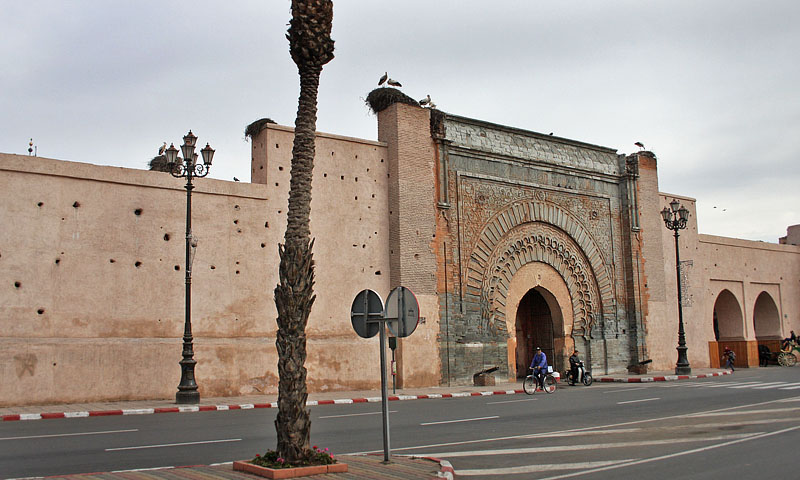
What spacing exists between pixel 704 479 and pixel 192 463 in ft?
18.1

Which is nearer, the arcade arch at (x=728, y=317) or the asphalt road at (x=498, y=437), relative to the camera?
the asphalt road at (x=498, y=437)

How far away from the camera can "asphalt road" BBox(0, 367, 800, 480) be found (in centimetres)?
823

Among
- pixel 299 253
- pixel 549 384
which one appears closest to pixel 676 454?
pixel 299 253

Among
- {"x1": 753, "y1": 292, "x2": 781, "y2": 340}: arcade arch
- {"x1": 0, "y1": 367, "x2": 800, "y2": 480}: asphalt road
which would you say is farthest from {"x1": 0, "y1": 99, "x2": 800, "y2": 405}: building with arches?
{"x1": 753, "y1": 292, "x2": 781, "y2": 340}: arcade arch

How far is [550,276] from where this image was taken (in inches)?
1034

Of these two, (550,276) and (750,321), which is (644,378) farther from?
(750,321)

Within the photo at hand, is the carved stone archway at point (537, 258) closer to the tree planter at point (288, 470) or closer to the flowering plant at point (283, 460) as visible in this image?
the flowering plant at point (283, 460)

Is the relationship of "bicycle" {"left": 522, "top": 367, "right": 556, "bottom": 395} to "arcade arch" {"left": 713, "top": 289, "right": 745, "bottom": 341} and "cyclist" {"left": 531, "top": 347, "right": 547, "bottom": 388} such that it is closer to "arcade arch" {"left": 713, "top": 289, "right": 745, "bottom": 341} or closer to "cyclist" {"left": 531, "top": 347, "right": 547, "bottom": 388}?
"cyclist" {"left": 531, "top": 347, "right": 547, "bottom": 388}

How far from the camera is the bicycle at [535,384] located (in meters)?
20.0

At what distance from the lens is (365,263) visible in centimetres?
2189

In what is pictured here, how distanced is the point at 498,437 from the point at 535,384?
9.79 meters

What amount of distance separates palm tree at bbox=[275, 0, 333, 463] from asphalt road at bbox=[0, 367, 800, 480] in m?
1.68

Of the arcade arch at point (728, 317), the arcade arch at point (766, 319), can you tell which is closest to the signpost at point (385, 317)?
the arcade arch at point (728, 317)

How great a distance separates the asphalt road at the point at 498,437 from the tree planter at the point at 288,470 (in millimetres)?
1303
